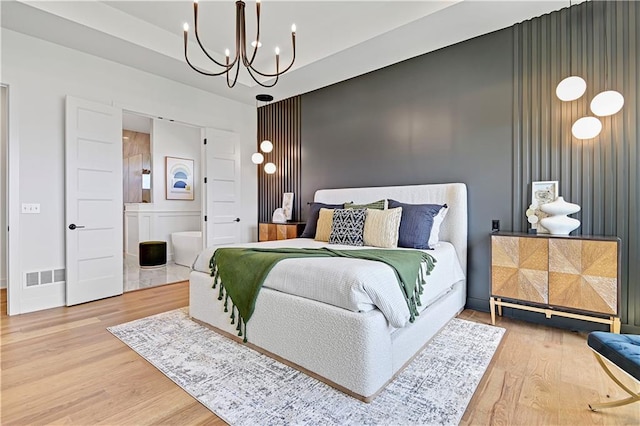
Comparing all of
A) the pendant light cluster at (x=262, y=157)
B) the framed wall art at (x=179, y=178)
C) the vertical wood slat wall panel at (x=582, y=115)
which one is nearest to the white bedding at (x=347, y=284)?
the vertical wood slat wall panel at (x=582, y=115)

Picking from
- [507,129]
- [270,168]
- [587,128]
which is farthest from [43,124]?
[587,128]

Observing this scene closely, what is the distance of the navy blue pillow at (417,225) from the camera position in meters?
3.03

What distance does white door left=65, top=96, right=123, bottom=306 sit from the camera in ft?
11.6

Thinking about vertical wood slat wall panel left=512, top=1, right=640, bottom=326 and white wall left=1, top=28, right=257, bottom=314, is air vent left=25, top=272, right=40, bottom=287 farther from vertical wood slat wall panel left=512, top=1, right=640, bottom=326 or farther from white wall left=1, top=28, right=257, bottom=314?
vertical wood slat wall panel left=512, top=1, right=640, bottom=326

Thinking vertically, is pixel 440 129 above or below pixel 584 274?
above

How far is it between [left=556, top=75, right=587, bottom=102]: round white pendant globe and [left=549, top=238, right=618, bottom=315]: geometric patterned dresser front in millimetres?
1205

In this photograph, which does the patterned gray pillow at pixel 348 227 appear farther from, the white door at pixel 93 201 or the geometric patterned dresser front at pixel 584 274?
the white door at pixel 93 201

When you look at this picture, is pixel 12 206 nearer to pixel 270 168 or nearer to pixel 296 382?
pixel 270 168

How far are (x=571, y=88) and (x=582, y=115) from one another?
0.29 m

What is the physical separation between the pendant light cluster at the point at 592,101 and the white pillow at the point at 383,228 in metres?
1.63

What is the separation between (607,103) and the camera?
2.55 metres

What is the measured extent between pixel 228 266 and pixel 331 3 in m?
2.68

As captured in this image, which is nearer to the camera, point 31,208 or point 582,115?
point 582,115

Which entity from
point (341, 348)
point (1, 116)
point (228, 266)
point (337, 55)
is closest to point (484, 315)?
point (341, 348)
